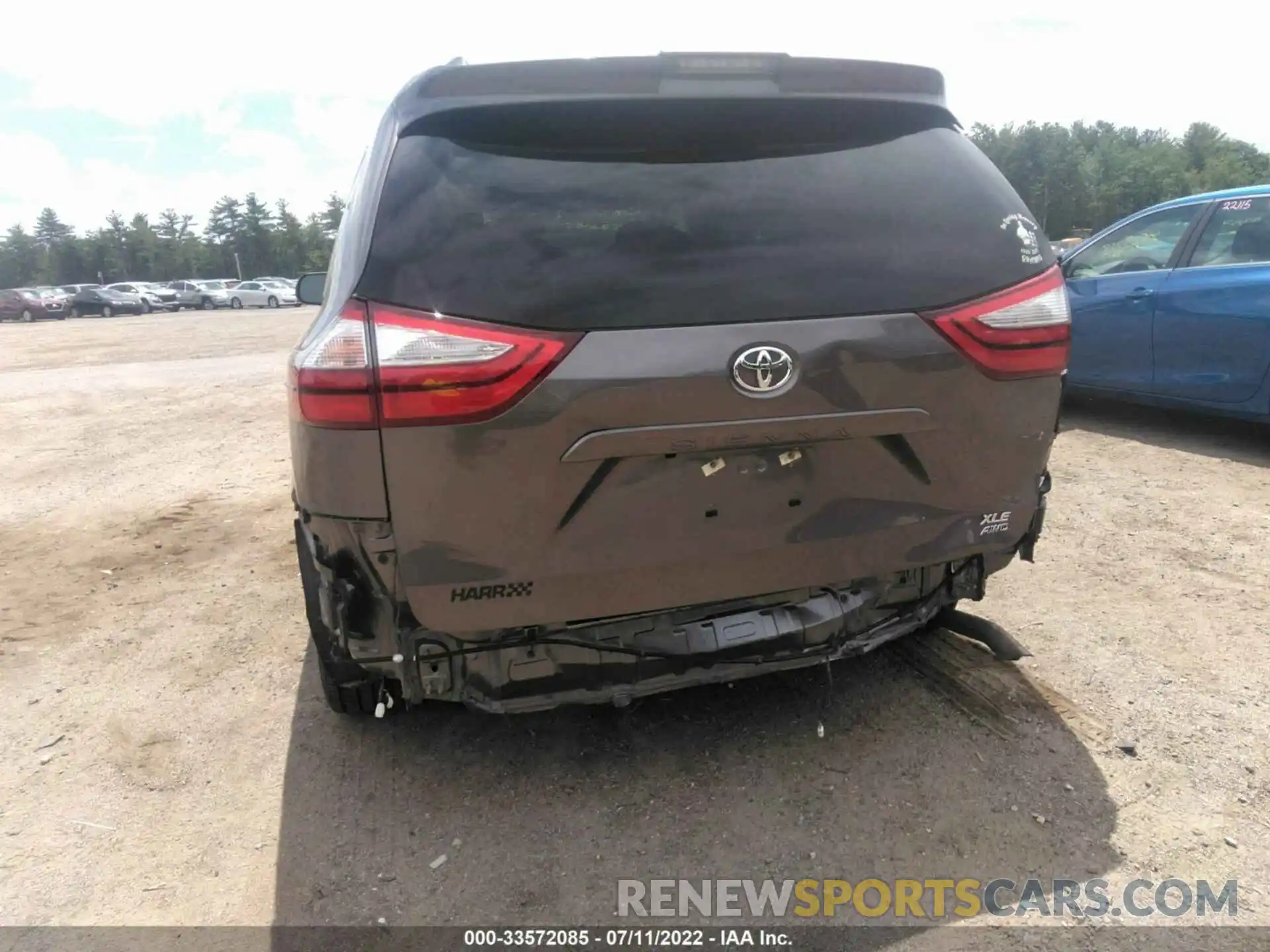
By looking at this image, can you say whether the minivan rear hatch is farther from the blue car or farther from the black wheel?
the blue car

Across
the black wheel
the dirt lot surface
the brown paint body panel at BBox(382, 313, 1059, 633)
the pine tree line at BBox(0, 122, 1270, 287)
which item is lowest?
the dirt lot surface

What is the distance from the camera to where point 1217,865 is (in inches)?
87.2

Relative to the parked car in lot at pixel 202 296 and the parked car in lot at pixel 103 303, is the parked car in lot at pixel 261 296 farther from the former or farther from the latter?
the parked car in lot at pixel 103 303

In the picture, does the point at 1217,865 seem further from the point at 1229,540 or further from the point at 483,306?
the point at 1229,540

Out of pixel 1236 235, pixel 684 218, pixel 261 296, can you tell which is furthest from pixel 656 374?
pixel 261 296

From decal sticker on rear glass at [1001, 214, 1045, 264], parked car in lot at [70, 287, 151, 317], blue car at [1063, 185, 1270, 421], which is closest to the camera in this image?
decal sticker on rear glass at [1001, 214, 1045, 264]

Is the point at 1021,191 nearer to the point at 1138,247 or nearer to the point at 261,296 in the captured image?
the point at 261,296

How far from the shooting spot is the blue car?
538cm

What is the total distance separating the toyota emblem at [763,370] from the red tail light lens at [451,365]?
0.41 meters

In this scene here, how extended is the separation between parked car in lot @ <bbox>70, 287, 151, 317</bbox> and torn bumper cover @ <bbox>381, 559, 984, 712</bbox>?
49.8m

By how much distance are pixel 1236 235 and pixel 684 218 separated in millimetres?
5080

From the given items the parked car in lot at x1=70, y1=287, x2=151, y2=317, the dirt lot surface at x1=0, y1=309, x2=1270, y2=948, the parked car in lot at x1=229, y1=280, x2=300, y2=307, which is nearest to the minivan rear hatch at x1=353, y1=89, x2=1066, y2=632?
the dirt lot surface at x1=0, y1=309, x2=1270, y2=948

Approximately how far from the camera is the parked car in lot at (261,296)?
48.9 metres

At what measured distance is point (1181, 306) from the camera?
575 cm
